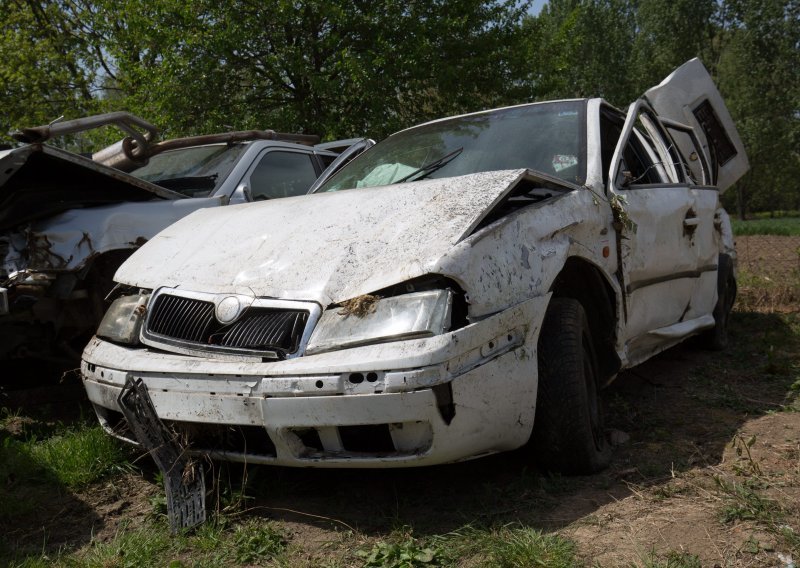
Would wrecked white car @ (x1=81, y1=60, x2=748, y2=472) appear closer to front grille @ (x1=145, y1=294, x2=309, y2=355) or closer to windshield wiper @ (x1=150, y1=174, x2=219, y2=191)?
front grille @ (x1=145, y1=294, x2=309, y2=355)

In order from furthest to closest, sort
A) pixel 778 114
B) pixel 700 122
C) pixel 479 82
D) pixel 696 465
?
pixel 778 114
pixel 479 82
pixel 700 122
pixel 696 465

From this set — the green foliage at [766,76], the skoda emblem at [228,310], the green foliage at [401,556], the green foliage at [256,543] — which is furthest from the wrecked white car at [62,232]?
the green foliage at [766,76]

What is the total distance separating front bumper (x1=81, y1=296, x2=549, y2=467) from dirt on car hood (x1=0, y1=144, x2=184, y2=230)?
1957mm

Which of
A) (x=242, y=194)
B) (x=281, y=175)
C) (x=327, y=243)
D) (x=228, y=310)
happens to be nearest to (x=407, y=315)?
(x=327, y=243)

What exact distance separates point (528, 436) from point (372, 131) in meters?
8.65

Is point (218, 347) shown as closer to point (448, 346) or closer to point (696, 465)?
point (448, 346)

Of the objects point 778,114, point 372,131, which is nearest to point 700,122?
point 372,131

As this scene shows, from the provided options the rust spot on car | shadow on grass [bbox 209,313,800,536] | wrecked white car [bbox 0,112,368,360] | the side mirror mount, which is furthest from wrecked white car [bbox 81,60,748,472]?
the side mirror mount

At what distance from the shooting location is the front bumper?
7.59ft

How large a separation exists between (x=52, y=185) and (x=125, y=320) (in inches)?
69.7

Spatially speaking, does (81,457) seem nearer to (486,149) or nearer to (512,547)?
(512,547)

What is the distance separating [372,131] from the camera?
35.4 ft

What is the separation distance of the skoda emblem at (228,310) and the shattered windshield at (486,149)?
55.4 inches

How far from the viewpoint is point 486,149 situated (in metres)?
3.81
